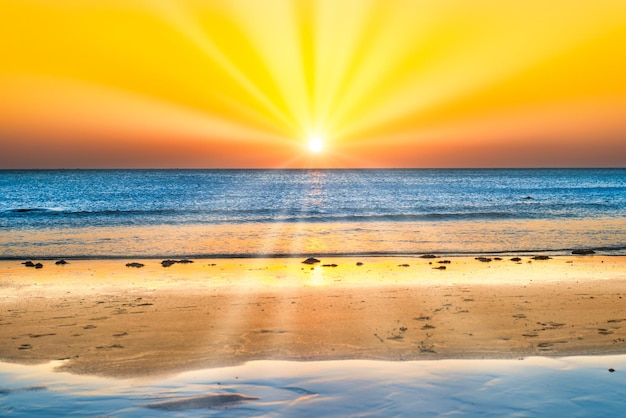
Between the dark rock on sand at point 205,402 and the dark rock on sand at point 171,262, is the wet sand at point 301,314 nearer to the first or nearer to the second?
the dark rock on sand at point 171,262

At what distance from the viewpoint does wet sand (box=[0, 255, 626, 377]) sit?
333 inches

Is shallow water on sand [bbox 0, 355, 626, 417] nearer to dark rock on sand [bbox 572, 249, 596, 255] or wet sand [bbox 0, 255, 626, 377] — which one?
wet sand [bbox 0, 255, 626, 377]

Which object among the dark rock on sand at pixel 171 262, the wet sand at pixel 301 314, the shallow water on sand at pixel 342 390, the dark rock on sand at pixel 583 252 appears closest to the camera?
the shallow water on sand at pixel 342 390

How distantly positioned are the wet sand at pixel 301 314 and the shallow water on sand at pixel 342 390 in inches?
17.1

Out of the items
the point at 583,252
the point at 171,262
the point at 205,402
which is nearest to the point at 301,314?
the point at 205,402

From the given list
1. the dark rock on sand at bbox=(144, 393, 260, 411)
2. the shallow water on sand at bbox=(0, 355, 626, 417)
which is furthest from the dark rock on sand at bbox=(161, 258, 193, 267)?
the dark rock on sand at bbox=(144, 393, 260, 411)

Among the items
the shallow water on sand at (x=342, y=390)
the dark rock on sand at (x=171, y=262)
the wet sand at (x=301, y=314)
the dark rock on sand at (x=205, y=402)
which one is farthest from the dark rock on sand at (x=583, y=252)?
the dark rock on sand at (x=205, y=402)

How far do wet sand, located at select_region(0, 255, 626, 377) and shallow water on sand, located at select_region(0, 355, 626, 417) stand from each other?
434 millimetres

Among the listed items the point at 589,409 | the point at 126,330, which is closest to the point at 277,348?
the point at 126,330

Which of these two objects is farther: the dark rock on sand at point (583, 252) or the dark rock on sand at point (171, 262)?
the dark rock on sand at point (583, 252)

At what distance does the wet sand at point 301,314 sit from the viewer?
27.7ft

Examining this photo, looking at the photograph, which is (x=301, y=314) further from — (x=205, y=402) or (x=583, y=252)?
(x=583, y=252)

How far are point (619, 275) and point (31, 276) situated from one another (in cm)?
1659

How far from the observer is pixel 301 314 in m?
11.0
